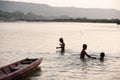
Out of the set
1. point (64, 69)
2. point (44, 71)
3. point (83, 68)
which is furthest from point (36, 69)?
point (83, 68)

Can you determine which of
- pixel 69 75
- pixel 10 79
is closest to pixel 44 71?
pixel 69 75

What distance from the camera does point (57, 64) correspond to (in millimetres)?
29359

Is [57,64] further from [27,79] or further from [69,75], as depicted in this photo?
[27,79]

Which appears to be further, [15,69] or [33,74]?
[33,74]

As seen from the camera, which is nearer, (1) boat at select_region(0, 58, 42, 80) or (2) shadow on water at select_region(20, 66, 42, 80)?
(1) boat at select_region(0, 58, 42, 80)

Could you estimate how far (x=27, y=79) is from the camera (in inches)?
892

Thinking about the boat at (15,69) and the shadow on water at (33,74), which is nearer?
the boat at (15,69)

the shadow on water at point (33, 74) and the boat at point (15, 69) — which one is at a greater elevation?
the boat at point (15, 69)

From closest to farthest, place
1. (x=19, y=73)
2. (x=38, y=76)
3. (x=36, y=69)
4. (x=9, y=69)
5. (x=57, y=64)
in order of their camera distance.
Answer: (x=19, y=73), (x=9, y=69), (x=38, y=76), (x=36, y=69), (x=57, y=64)

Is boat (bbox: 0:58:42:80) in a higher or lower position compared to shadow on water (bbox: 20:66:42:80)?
higher

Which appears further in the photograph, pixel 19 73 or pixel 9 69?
pixel 9 69

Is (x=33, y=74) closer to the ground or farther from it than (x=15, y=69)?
closer to the ground

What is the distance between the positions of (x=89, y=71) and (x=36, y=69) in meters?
4.11

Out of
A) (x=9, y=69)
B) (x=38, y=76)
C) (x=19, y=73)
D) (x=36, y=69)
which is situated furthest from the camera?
(x=36, y=69)
